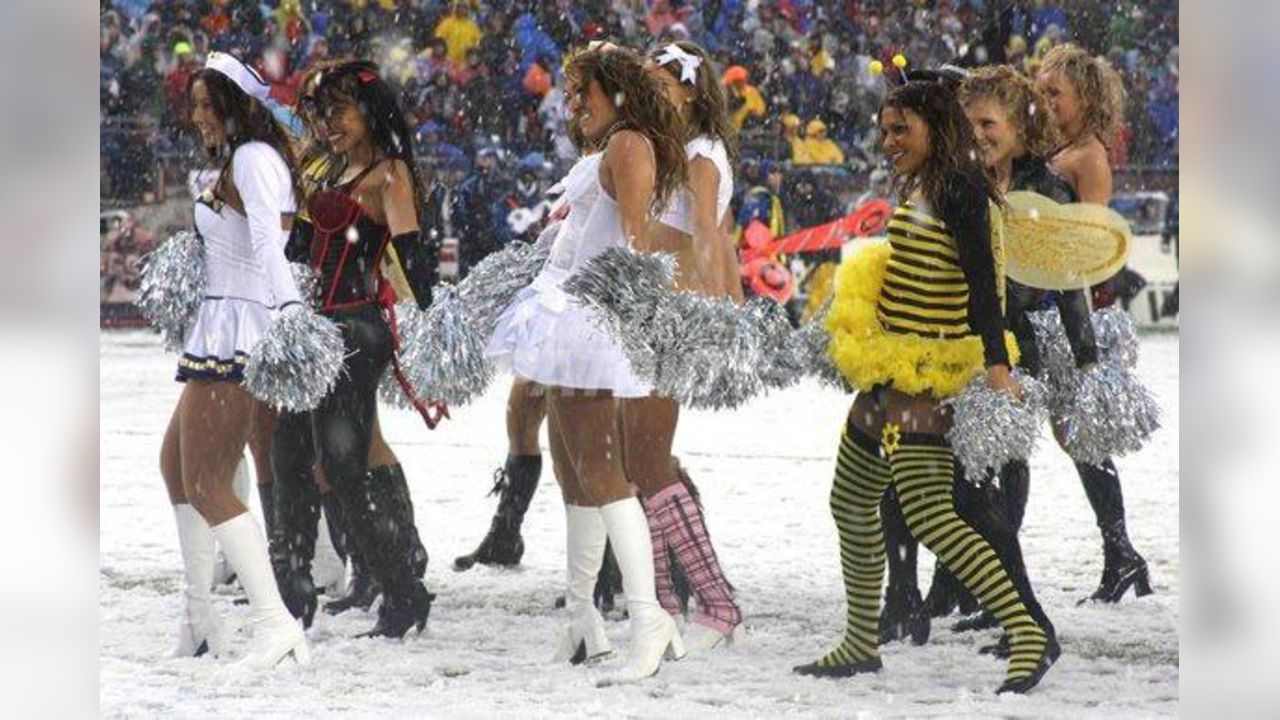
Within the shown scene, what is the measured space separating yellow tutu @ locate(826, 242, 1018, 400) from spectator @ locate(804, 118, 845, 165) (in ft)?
40.9

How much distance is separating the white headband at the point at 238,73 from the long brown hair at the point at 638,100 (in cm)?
76

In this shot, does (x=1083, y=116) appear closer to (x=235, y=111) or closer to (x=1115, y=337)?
(x=1115, y=337)

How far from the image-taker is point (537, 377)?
468cm

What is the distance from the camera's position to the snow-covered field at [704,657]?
4.46 meters

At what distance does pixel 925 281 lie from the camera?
15.0 ft

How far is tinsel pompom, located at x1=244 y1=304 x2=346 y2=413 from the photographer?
184 inches

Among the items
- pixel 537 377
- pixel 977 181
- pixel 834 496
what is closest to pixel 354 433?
pixel 537 377

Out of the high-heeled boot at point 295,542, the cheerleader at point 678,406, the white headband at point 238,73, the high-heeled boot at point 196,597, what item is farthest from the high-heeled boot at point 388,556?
the white headband at point 238,73

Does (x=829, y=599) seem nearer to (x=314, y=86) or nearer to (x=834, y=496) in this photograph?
(x=834, y=496)

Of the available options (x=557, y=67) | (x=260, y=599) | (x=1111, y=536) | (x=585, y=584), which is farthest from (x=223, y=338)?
(x=557, y=67)

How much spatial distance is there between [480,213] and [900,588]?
34.0 feet

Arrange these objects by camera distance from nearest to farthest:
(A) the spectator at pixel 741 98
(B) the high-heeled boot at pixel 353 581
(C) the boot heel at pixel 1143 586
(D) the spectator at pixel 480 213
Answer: (B) the high-heeled boot at pixel 353 581 < (C) the boot heel at pixel 1143 586 < (D) the spectator at pixel 480 213 < (A) the spectator at pixel 741 98

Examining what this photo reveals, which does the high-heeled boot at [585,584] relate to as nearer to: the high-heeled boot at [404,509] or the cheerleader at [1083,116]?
the high-heeled boot at [404,509]

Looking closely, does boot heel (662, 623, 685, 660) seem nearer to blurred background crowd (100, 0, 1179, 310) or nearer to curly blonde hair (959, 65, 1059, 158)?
curly blonde hair (959, 65, 1059, 158)
